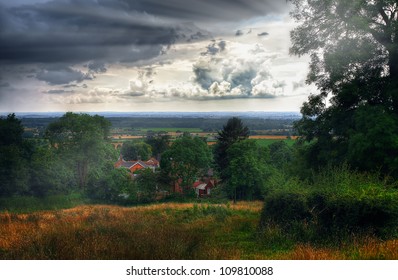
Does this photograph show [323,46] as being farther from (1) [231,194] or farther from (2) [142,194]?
(2) [142,194]

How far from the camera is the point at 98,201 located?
72.7 ft

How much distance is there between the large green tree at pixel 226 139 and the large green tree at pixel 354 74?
15.8 metres

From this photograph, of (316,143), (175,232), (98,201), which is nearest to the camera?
(175,232)

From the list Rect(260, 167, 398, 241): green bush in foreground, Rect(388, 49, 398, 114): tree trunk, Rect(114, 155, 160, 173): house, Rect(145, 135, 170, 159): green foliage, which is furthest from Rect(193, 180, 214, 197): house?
Rect(260, 167, 398, 241): green bush in foreground

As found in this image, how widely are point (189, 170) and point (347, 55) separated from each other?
18.3 m

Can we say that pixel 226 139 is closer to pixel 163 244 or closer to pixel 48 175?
pixel 48 175

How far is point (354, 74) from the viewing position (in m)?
15.5

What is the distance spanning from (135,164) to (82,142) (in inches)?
360

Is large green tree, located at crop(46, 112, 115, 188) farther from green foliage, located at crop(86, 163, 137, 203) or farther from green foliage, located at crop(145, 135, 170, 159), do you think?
green foliage, located at crop(145, 135, 170, 159)

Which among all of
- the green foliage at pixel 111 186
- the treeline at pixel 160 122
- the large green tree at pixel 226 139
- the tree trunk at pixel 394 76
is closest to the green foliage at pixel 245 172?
the large green tree at pixel 226 139

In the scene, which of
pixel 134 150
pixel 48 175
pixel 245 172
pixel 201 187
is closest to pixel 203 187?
pixel 201 187

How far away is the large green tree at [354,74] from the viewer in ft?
46.7

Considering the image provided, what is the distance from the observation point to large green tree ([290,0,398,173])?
46.7 feet

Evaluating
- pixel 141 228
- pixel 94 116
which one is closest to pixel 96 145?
pixel 94 116
